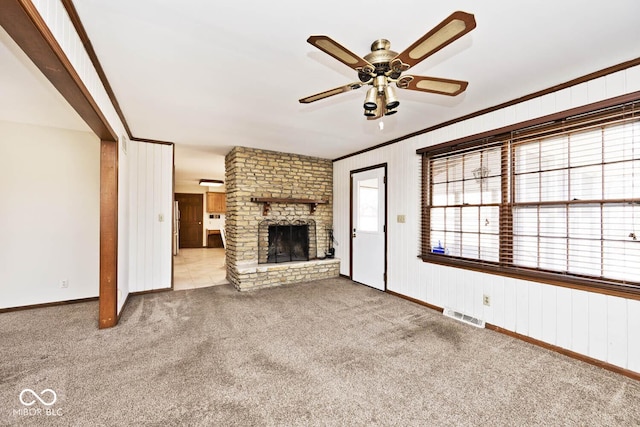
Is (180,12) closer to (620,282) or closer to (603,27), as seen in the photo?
(603,27)

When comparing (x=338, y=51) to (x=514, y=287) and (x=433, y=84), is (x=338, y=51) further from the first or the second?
(x=514, y=287)

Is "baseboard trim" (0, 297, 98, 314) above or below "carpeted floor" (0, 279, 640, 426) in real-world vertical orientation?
above

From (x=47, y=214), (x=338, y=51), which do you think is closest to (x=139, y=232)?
(x=47, y=214)

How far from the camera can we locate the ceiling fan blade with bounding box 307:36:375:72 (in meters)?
1.33

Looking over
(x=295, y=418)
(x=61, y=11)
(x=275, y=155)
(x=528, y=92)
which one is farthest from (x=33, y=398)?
(x=528, y=92)

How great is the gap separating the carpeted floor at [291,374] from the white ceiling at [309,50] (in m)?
2.46

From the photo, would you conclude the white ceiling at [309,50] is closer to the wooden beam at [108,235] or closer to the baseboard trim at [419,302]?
the wooden beam at [108,235]

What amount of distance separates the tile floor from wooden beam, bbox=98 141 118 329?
1.60m

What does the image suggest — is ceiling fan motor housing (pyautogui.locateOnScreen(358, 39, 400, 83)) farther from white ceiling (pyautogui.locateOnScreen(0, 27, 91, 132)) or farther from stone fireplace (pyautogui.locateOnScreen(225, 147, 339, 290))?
stone fireplace (pyautogui.locateOnScreen(225, 147, 339, 290))

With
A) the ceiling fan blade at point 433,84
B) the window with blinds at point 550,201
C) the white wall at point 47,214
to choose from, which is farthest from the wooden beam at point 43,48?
the window with blinds at point 550,201

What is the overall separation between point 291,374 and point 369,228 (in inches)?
121

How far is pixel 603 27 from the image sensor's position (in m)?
1.79

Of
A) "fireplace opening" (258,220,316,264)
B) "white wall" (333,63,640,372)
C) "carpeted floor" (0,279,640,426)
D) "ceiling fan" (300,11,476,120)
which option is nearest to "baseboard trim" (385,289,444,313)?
"white wall" (333,63,640,372)

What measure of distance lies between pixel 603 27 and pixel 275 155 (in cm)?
427
